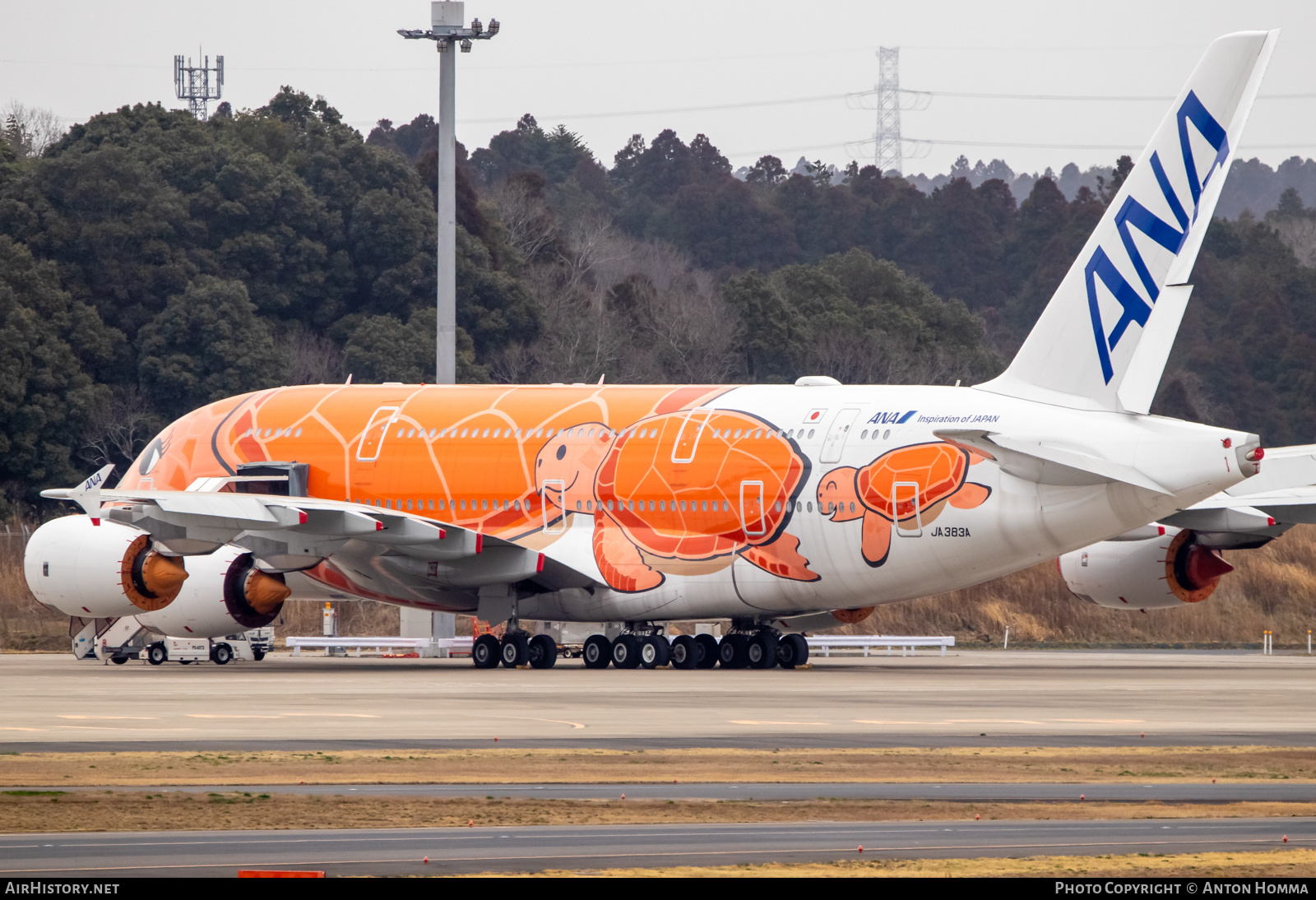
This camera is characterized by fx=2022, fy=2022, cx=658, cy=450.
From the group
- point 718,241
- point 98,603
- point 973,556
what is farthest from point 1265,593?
point 718,241

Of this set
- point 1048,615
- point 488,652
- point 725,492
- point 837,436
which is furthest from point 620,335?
point 837,436

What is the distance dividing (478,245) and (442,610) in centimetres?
3692

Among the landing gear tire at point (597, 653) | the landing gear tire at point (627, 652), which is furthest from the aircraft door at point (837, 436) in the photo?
the landing gear tire at point (597, 653)

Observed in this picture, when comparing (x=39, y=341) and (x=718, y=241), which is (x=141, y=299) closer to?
(x=39, y=341)

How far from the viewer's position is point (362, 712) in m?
24.3

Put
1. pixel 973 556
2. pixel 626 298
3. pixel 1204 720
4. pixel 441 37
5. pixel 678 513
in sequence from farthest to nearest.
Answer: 1. pixel 626 298
2. pixel 441 37
3. pixel 678 513
4. pixel 973 556
5. pixel 1204 720

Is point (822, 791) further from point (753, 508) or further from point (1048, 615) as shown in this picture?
point (1048, 615)

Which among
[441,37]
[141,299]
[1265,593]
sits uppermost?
[441,37]

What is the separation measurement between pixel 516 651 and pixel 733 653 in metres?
3.86

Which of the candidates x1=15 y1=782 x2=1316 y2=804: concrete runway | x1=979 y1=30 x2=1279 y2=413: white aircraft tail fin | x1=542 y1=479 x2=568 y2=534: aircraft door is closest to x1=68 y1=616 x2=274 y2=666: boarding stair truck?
x1=542 y1=479 x2=568 y2=534: aircraft door

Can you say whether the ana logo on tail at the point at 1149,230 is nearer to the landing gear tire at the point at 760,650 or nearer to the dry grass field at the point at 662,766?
the landing gear tire at the point at 760,650

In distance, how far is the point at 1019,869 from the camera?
1150 centimetres

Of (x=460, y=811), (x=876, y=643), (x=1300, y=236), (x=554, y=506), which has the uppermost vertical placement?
(x=1300, y=236)

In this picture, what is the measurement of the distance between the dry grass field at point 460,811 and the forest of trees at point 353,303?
46.9m
